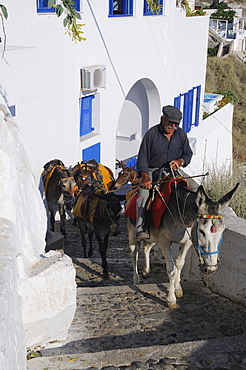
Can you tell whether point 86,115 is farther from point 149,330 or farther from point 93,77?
point 149,330

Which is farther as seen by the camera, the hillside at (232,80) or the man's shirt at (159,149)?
the hillside at (232,80)

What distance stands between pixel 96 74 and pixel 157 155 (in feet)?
20.4

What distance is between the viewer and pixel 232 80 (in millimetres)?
42969

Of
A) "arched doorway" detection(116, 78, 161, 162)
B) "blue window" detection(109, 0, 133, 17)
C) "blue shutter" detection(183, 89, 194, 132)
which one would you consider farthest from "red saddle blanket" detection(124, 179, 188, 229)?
"blue shutter" detection(183, 89, 194, 132)

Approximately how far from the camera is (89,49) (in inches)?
496

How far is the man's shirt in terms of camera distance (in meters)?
6.93

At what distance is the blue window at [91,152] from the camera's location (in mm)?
13257

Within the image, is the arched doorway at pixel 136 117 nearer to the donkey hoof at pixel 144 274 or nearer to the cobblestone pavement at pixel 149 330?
the cobblestone pavement at pixel 149 330

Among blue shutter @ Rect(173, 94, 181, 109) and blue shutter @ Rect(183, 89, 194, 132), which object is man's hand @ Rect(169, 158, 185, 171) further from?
blue shutter @ Rect(183, 89, 194, 132)

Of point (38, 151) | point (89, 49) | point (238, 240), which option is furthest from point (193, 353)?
point (89, 49)

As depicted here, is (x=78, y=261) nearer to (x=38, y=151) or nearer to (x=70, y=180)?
(x=70, y=180)

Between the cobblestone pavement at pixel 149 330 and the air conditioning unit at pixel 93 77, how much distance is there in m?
5.35

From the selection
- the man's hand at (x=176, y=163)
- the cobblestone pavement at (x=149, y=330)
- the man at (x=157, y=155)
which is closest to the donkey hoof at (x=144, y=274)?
the cobblestone pavement at (x=149, y=330)

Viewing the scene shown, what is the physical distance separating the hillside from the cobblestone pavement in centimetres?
3087
